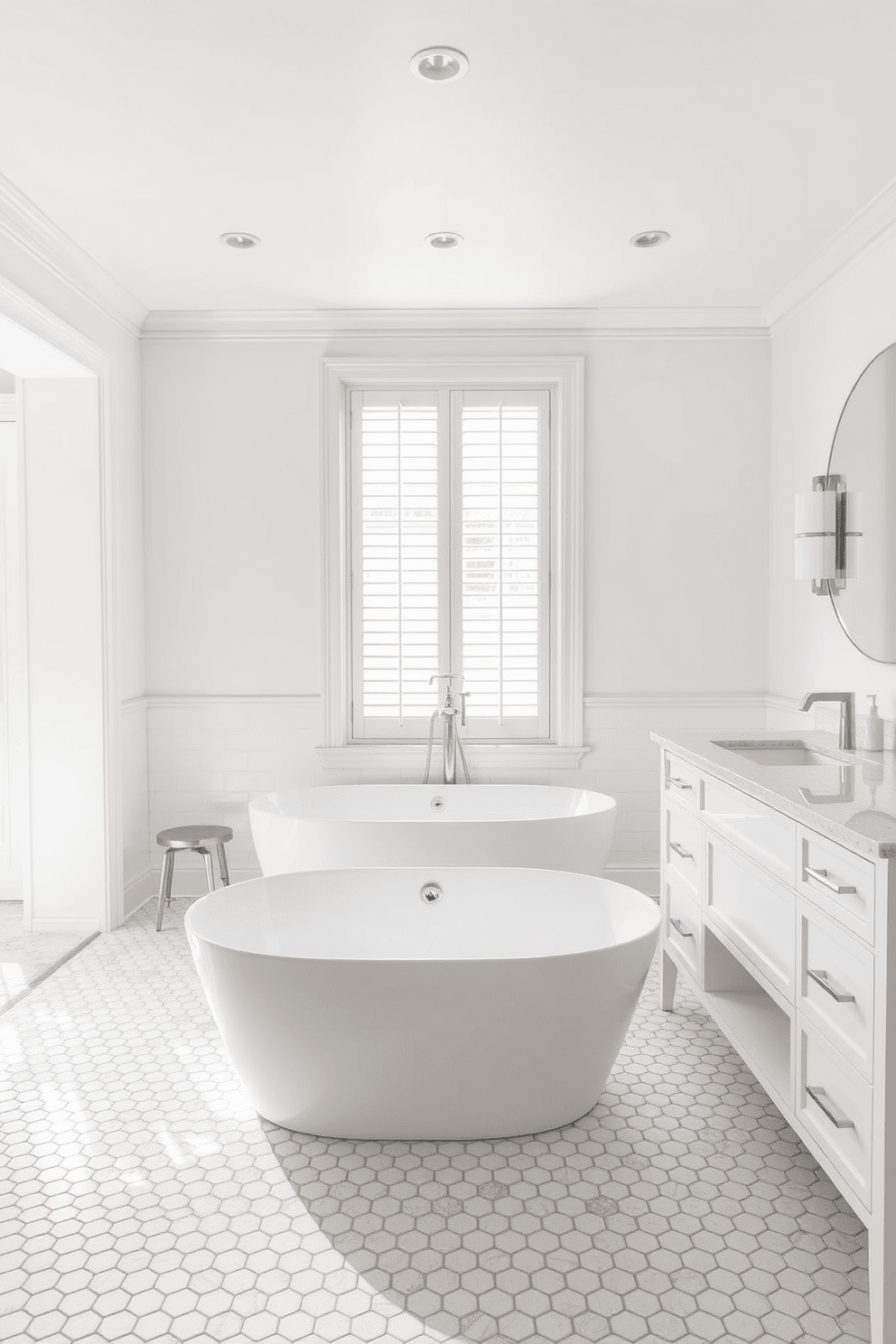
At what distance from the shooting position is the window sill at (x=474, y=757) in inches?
178

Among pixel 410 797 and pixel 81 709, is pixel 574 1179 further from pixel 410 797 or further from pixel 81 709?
pixel 81 709

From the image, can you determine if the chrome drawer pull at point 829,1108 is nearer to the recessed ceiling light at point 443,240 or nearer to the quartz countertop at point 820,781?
the quartz countertop at point 820,781

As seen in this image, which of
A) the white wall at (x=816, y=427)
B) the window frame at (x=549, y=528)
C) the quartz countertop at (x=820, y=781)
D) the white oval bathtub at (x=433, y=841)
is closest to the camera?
the quartz countertop at (x=820, y=781)

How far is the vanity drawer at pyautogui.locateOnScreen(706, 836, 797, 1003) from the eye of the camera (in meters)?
2.16

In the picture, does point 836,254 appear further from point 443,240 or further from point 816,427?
point 443,240

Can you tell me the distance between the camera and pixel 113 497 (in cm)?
410

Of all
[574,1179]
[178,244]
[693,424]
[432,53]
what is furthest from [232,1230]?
[693,424]

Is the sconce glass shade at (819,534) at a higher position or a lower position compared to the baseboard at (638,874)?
higher

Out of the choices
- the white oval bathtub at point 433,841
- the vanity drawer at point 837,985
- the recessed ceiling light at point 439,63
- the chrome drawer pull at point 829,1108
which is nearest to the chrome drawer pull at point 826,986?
the vanity drawer at point 837,985

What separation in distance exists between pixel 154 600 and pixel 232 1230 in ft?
10.1

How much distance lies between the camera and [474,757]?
4.53 meters

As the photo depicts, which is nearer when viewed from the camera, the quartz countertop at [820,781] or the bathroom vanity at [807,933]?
the bathroom vanity at [807,933]

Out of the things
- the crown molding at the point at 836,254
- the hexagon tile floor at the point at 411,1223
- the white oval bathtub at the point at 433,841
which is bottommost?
the hexagon tile floor at the point at 411,1223

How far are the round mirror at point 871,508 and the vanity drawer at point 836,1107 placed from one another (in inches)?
59.7
